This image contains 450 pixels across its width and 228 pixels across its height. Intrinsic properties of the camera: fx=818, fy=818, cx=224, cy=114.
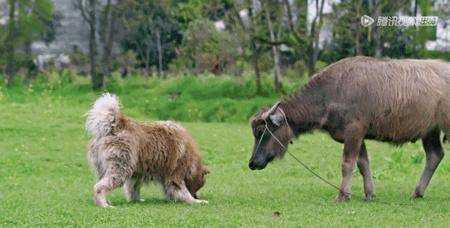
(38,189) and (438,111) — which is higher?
(438,111)

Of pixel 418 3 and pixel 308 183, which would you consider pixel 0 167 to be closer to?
pixel 308 183

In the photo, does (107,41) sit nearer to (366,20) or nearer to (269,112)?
(366,20)

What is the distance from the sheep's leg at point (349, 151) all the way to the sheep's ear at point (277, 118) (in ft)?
2.95

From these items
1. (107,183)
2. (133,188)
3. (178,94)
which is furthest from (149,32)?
(107,183)

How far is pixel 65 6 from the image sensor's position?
3806 cm

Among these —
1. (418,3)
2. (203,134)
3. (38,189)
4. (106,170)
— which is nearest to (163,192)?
(106,170)

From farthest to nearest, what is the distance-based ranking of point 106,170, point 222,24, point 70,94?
point 222,24
point 70,94
point 106,170

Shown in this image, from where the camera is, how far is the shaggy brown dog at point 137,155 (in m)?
10.2

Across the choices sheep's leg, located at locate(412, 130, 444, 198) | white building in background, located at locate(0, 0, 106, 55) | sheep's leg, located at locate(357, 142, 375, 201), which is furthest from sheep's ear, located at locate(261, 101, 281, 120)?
white building in background, located at locate(0, 0, 106, 55)

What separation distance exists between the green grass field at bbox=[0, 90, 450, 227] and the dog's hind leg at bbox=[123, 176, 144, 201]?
17 cm

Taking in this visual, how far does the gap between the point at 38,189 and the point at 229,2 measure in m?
16.6

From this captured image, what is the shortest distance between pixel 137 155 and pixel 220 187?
2.80m

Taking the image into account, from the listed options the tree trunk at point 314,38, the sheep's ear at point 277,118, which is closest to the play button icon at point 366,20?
the tree trunk at point 314,38

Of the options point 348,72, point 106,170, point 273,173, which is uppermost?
point 348,72
